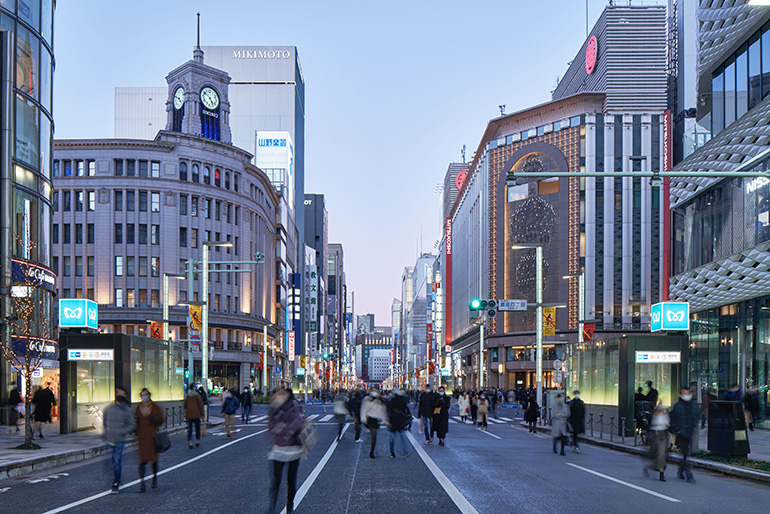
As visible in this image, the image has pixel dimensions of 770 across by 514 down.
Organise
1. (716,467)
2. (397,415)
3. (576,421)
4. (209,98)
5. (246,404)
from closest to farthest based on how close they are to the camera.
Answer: (716,467) → (397,415) → (576,421) → (246,404) → (209,98)

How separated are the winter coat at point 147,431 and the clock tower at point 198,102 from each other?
298 ft

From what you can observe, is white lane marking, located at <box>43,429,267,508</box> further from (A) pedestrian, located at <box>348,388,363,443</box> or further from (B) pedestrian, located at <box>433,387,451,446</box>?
(B) pedestrian, located at <box>433,387,451,446</box>

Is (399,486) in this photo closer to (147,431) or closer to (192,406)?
(147,431)

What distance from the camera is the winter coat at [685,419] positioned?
54.4 ft

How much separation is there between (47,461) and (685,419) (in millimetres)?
14364

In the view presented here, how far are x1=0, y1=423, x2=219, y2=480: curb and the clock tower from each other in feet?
273

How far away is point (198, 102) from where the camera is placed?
103 meters

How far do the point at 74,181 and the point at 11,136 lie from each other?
150ft

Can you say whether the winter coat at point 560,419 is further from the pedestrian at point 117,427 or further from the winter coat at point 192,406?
the pedestrian at point 117,427

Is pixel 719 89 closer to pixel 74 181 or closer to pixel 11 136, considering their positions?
pixel 11 136

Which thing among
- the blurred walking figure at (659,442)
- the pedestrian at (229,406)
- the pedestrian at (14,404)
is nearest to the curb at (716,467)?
the blurred walking figure at (659,442)

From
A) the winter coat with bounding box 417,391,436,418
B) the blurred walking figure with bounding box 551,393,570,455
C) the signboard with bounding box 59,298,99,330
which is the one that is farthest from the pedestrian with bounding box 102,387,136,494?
the signboard with bounding box 59,298,99,330

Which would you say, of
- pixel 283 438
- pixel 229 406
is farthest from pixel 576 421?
pixel 283 438

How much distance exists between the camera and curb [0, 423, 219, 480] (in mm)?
17047
